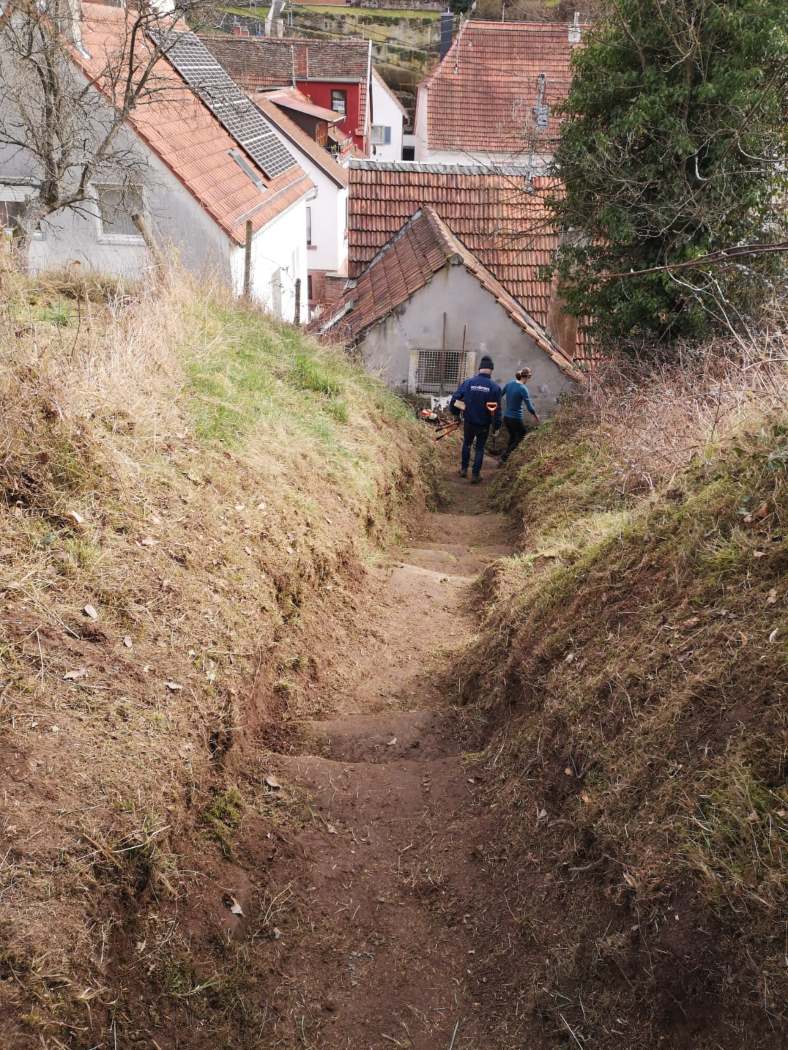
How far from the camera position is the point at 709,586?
4.11 m

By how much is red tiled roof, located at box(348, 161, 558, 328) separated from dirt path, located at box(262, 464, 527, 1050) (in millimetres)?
13778

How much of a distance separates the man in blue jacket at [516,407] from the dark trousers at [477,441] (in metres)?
0.53

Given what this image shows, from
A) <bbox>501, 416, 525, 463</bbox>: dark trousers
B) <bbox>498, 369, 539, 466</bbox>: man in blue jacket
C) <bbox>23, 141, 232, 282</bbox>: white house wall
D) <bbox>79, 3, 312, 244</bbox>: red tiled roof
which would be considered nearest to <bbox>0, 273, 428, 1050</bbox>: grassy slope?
<bbox>498, 369, 539, 466</bbox>: man in blue jacket

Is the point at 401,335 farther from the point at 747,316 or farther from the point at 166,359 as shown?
the point at 166,359

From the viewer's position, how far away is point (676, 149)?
11.3m

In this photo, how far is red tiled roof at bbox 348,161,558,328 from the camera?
59.8ft

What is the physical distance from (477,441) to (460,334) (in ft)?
14.2

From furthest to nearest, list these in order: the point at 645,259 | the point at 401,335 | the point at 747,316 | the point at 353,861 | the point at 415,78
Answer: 1. the point at 415,78
2. the point at 401,335
3. the point at 645,259
4. the point at 747,316
5. the point at 353,861

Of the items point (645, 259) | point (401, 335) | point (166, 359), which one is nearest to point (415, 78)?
point (401, 335)

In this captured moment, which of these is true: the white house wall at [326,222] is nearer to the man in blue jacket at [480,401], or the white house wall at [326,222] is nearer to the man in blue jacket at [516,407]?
the man in blue jacket at [516,407]

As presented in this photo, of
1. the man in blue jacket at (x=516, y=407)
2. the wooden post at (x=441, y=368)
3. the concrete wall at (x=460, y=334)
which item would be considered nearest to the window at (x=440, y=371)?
the wooden post at (x=441, y=368)

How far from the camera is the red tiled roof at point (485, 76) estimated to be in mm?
31344

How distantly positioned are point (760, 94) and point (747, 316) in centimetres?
292

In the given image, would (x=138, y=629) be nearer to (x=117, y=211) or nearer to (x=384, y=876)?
(x=384, y=876)
